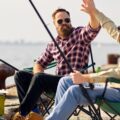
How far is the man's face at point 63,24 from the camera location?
716cm

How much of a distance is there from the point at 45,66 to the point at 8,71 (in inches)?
110

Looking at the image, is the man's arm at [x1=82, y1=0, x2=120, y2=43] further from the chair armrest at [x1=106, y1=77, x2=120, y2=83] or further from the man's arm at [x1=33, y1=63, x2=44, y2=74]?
the man's arm at [x1=33, y1=63, x2=44, y2=74]

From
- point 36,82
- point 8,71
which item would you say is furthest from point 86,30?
point 8,71

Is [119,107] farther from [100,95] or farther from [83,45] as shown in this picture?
[83,45]

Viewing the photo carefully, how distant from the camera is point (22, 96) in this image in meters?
7.14

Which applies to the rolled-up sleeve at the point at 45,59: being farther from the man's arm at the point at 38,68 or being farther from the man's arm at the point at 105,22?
the man's arm at the point at 105,22

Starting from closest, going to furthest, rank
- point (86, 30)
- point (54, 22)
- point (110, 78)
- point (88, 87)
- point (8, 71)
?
point (110, 78), point (88, 87), point (86, 30), point (54, 22), point (8, 71)

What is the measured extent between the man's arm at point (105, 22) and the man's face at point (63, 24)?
2.84ft

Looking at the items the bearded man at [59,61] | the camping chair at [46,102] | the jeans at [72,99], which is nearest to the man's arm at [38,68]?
the bearded man at [59,61]

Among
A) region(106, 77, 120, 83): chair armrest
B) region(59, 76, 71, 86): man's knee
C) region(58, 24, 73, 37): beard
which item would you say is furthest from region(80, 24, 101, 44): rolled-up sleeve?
region(106, 77, 120, 83): chair armrest

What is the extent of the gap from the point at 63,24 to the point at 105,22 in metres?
1.04

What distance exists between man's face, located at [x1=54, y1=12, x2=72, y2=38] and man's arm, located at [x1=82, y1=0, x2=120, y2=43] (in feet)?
2.84

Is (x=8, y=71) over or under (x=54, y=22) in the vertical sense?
under

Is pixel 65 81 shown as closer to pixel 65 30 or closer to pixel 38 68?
pixel 65 30
